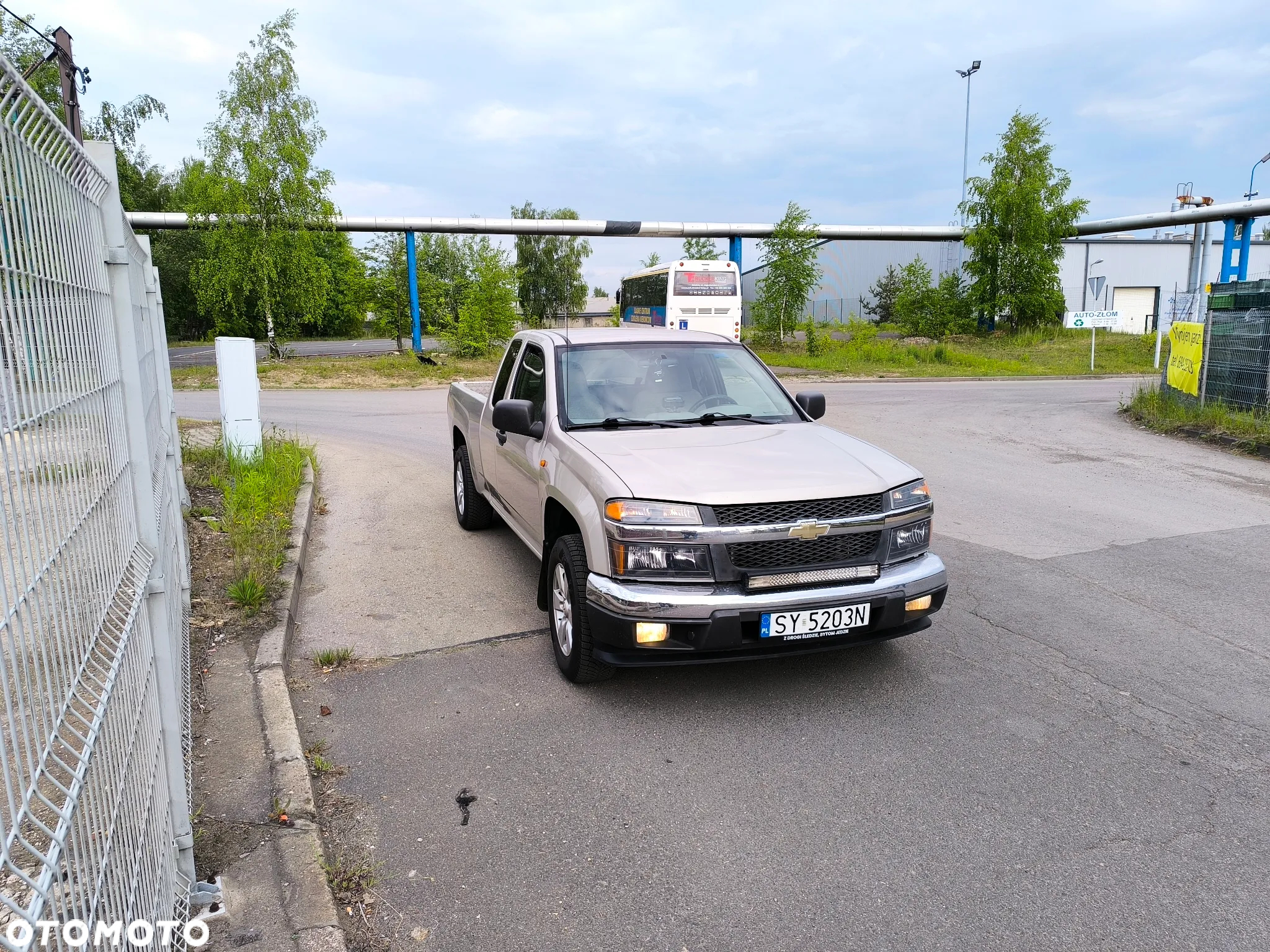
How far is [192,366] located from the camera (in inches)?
1062

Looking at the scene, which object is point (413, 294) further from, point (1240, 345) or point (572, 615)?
point (572, 615)

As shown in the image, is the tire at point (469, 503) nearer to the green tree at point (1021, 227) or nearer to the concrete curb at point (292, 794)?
the concrete curb at point (292, 794)

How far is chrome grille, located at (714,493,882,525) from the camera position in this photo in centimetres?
414

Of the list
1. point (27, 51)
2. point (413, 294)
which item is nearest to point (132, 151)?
point (27, 51)

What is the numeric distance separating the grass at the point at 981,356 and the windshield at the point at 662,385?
21.8 meters

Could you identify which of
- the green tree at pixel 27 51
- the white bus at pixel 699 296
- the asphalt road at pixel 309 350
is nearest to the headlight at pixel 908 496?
the white bus at pixel 699 296

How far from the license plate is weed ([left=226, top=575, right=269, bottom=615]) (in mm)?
3157

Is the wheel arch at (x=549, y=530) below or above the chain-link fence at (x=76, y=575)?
below

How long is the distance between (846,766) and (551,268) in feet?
232

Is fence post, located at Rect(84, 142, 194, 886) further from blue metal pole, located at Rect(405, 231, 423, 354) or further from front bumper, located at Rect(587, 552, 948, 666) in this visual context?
blue metal pole, located at Rect(405, 231, 423, 354)

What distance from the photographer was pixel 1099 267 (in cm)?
5141

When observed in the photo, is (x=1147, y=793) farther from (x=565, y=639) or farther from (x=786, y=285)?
(x=786, y=285)

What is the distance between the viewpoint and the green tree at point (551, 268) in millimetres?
71562

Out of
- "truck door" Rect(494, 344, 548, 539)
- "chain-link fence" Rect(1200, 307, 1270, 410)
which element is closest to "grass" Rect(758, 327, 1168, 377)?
"chain-link fence" Rect(1200, 307, 1270, 410)
